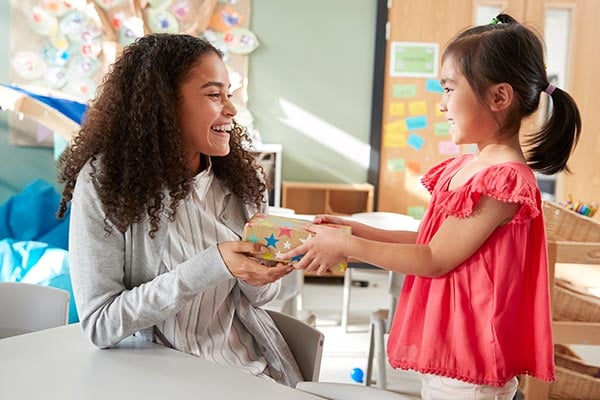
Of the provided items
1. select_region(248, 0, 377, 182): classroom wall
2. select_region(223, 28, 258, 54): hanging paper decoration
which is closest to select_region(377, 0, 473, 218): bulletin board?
select_region(248, 0, 377, 182): classroom wall

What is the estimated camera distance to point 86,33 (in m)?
4.94

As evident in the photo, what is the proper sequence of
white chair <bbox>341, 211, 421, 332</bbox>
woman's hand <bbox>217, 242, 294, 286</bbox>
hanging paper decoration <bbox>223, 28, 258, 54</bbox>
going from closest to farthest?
woman's hand <bbox>217, 242, 294, 286</bbox> < white chair <bbox>341, 211, 421, 332</bbox> < hanging paper decoration <bbox>223, 28, 258, 54</bbox>

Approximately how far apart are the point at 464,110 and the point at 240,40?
12.6 feet

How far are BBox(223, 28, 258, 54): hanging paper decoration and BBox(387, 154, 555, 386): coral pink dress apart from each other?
3.82m

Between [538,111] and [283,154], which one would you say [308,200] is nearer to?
[283,154]

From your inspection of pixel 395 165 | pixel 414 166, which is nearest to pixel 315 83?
pixel 395 165

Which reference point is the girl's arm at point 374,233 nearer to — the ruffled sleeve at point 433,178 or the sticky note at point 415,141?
the ruffled sleeve at point 433,178

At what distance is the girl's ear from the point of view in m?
1.35

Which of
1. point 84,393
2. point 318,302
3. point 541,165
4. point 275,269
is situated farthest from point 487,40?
point 318,302

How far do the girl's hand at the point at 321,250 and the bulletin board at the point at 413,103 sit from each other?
3.84m

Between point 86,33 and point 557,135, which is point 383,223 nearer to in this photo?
point 557,135

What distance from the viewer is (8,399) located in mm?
1019

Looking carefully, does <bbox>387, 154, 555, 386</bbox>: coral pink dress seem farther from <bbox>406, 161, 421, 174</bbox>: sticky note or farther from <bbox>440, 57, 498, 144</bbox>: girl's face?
<bbox>406, 161, 421, 174</bbox>: sticky note

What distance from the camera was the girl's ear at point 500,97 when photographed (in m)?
1.35
